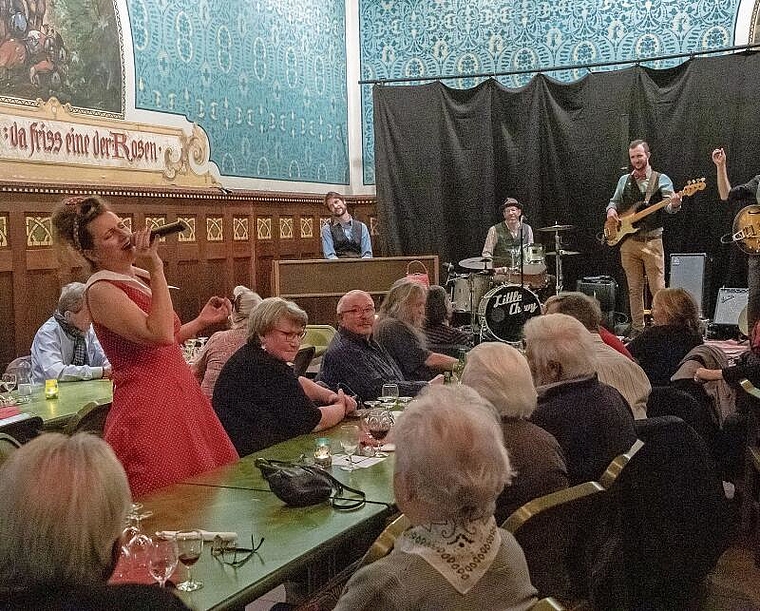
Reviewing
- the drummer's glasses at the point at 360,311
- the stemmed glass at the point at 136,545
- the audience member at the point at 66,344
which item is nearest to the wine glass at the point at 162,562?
the stemmed glass at the point at 136,545

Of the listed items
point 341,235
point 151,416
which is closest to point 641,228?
point 341,235

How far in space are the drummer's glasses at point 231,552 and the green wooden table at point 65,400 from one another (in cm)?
169

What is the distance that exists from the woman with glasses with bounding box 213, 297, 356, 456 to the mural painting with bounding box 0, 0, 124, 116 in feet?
13.7

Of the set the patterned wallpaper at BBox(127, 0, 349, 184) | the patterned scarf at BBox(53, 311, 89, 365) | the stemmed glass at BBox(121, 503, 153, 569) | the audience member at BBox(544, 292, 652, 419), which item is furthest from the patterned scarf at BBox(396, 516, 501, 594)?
the patterned wallpaper at BBox(127, 0, 349, 184)

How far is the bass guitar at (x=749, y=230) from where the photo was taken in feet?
25.1

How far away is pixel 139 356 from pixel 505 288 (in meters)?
6.41

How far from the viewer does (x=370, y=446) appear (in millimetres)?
3133

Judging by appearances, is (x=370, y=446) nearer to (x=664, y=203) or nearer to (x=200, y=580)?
(x=200, y=580)

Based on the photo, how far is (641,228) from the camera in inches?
364

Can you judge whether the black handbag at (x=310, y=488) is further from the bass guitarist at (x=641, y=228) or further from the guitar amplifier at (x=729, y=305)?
the guitar amplifier at (x=729, y=305)

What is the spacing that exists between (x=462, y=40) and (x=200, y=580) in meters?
10.2

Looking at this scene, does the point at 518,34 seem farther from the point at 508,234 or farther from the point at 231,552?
the point at 231,552

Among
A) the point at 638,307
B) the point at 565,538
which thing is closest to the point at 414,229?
the point at 638,307

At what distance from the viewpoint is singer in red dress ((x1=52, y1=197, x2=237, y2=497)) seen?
2.95 metres
